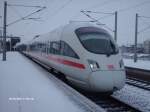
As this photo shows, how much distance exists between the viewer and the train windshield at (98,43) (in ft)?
40.5

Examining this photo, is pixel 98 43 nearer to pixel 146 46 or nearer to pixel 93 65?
pixel 93 65

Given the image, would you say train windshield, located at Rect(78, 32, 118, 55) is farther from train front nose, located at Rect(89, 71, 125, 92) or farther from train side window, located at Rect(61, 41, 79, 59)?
train front nose, located at Rect(89, 71, 125, 92)

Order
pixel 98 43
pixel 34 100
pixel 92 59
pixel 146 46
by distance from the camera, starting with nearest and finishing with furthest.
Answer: pixel 34 100, pixel 92 59, pixel 98 43, pixel 146 46

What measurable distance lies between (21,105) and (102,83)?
3610 mm

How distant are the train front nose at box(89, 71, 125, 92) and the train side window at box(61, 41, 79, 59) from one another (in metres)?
1.43

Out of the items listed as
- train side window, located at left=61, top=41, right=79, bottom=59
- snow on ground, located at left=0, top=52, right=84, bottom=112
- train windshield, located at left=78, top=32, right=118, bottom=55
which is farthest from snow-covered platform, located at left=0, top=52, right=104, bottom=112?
train windshield, located at left=78, top=32, right=118, bottom=55

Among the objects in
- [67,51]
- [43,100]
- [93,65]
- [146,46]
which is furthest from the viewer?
[146,46]

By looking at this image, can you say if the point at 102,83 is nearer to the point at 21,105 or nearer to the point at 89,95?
the point at 89,95

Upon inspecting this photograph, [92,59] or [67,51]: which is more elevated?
[67,51]

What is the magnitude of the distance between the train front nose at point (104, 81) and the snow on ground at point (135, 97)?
83cm

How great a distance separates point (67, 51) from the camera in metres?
13.7

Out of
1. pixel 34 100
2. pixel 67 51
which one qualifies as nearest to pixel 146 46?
pixel 67 51

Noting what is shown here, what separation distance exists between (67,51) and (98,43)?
166 centimetres

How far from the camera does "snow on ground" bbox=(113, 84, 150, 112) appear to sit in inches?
435
